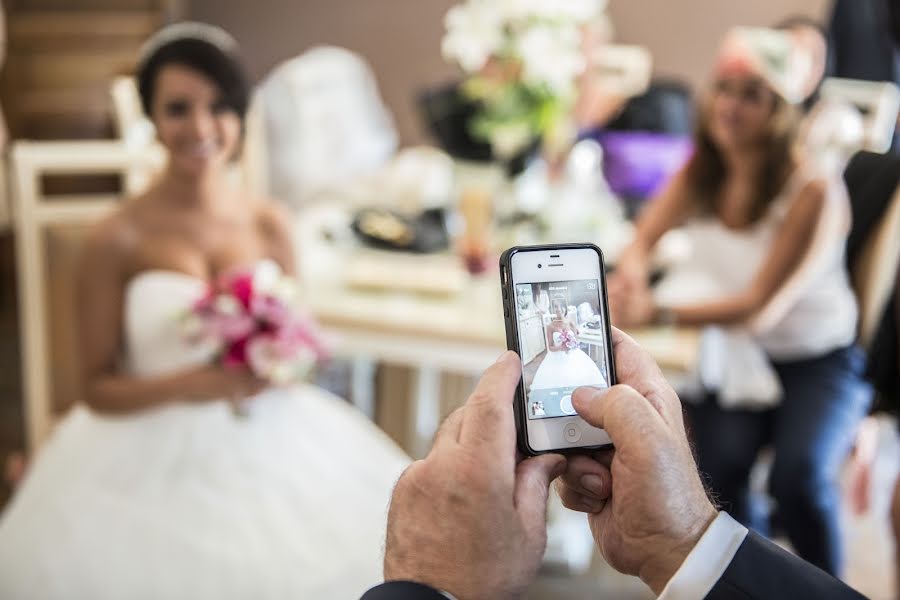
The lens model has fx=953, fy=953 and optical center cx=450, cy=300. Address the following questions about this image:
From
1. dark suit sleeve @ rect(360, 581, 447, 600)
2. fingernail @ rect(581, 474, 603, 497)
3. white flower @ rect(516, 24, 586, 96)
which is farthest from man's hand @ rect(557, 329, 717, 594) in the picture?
white flower @ rect(516, 24, 586, 96)

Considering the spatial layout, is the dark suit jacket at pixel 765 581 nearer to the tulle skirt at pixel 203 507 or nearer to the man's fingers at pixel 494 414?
the man's fingers at pixel 494 414

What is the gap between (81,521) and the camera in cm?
120

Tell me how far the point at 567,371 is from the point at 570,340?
2cm

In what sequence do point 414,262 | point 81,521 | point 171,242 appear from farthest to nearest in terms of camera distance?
1. point 414,262
2. point 171,242
3. point 81,521

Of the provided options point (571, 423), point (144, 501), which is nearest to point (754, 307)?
point (144, 501)

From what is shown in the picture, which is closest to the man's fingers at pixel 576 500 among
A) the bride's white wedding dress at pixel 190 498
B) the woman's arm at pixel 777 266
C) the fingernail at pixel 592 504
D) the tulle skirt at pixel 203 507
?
the fingernail at pixel 592 504

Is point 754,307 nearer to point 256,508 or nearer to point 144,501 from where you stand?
point 256,508

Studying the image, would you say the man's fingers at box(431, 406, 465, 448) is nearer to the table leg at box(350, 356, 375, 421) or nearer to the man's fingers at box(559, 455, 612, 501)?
the man's fingers at box(559, 455, 612, 501)

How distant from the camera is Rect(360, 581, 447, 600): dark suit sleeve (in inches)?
19.4

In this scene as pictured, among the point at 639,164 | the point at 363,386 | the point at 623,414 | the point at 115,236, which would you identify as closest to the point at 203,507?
the point at 115,236

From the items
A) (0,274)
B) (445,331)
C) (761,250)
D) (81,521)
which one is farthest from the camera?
(0,274)

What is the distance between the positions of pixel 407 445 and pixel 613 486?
1484mm

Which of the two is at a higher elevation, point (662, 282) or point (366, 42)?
point (366, 42)

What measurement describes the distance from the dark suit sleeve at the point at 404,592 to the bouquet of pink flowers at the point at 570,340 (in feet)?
0.52
